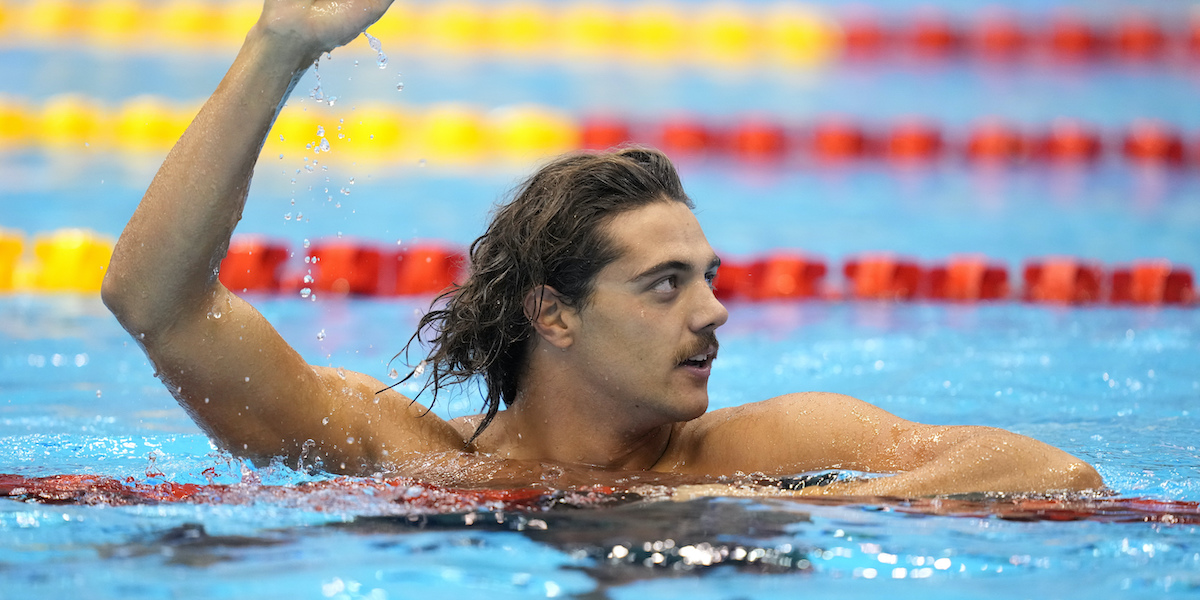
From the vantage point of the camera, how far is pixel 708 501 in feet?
7.43

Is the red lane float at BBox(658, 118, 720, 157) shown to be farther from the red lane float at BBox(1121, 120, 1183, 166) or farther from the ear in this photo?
the ear

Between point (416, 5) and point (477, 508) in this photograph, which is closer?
point (477, 508)

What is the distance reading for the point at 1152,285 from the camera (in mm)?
5371

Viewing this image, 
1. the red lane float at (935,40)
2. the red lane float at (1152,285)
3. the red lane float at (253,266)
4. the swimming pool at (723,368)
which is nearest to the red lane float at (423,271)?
the swimming pool at (723,368)

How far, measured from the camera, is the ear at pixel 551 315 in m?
2.40

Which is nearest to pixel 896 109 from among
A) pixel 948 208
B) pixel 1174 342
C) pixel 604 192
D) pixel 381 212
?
pixel 948 208

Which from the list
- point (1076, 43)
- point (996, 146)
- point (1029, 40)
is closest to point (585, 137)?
point (996, 146)

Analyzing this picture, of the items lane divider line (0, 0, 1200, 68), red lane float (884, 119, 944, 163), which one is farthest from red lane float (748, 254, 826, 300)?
lane divider line (0, 0, 1200, 68)

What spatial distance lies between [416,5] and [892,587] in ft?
36.5

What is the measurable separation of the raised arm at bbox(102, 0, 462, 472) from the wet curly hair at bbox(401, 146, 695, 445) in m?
0.26

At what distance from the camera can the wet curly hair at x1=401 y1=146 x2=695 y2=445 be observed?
93.4 inches

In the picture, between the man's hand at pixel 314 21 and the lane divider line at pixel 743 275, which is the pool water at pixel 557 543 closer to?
the man's hand at pixel 314 21

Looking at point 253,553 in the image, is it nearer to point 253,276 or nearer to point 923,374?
point 923,374

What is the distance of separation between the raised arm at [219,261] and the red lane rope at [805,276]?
3.11 m
